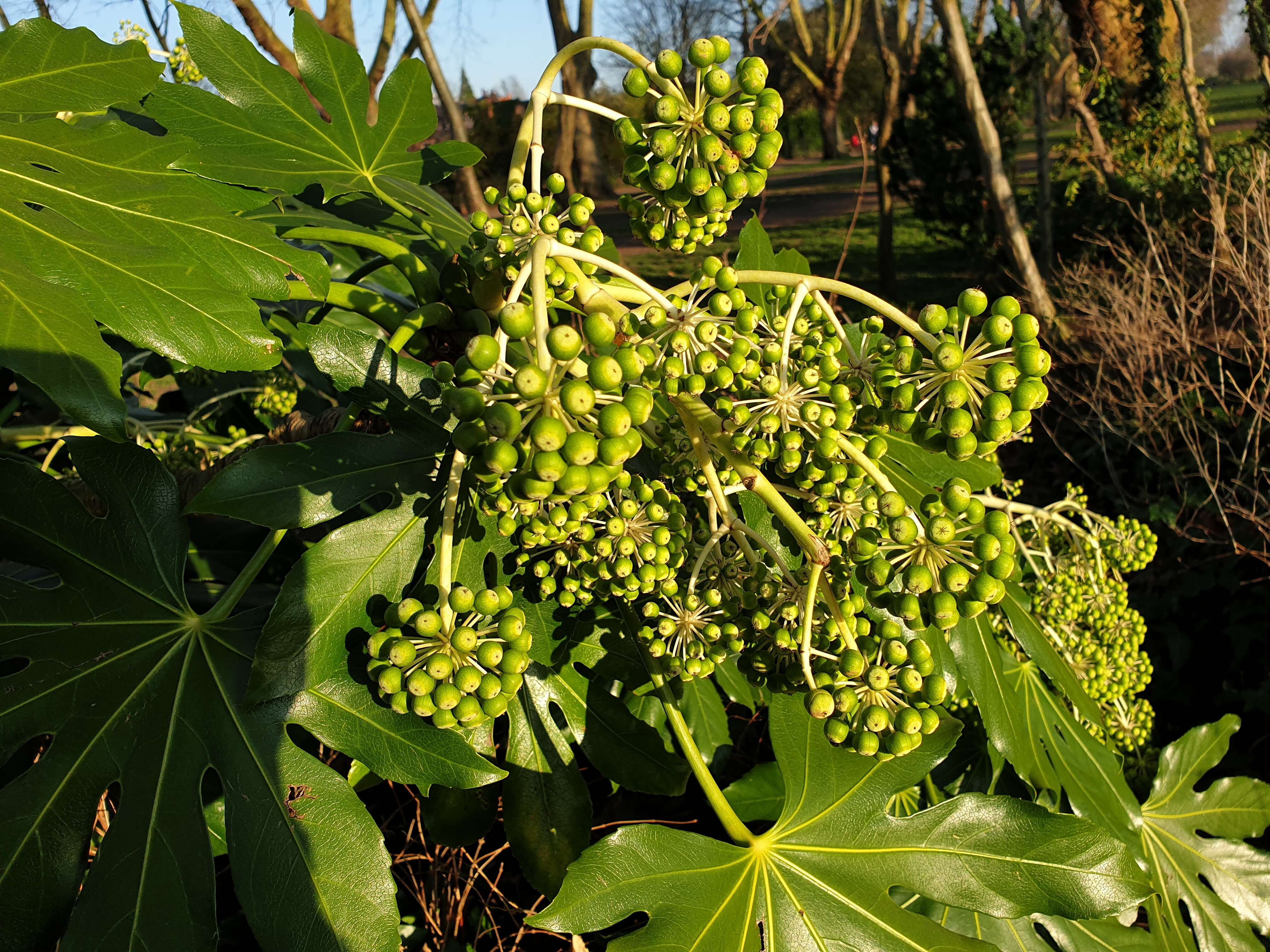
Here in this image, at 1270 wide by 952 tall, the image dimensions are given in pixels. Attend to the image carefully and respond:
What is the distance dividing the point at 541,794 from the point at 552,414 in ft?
2.93

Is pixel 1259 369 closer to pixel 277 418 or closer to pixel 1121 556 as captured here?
pixel 1121 556

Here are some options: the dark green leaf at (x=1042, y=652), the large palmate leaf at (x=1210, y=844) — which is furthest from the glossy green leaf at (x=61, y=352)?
the large palmate leaf at (x=1210, y=844)

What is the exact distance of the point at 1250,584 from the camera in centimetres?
446

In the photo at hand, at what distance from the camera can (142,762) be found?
1.25 meters

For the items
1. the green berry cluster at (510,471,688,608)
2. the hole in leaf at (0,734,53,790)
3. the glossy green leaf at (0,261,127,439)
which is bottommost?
the hole in leaf at (0,734,53,790)

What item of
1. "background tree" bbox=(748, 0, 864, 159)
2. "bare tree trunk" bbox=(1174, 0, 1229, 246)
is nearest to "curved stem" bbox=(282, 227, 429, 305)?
"background tree" bbox=(748, 0, 864, 159)

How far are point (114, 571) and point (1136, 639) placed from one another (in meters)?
2.25

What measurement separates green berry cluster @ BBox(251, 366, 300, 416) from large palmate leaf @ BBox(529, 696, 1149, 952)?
5.66 feet

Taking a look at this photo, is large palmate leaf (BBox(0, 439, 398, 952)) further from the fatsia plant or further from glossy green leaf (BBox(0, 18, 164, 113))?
glossy green leaf (BBox(0, 18, 164, 113))

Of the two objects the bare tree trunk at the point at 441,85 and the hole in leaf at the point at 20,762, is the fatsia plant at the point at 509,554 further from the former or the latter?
the bare tree trunk at the point at 441,85

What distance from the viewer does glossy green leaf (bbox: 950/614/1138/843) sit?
1497 millimetres

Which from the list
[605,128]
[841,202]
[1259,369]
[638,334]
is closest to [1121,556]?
[638,334]

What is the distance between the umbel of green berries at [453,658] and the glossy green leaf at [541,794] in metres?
0.41

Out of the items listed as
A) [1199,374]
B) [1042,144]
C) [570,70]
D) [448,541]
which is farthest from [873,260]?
[448,541]
